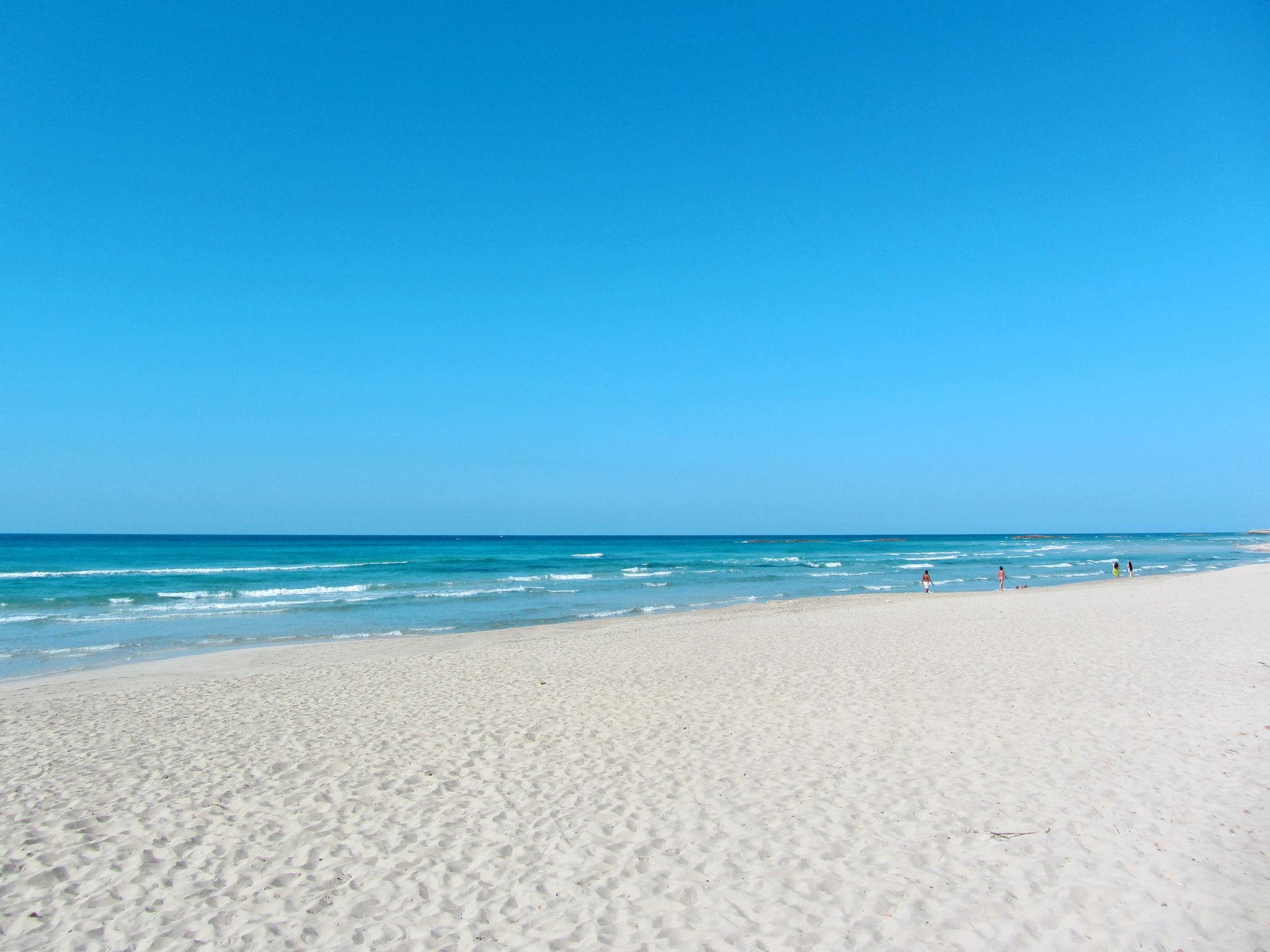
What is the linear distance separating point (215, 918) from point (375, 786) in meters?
2.24

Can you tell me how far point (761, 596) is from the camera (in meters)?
31.6

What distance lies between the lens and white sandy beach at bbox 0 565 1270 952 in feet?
15.0

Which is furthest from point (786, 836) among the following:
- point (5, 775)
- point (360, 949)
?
point (5, 775)

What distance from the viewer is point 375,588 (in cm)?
3541

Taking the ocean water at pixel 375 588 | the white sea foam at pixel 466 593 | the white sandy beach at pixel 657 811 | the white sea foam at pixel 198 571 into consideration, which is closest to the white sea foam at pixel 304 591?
the ocean water at pixel 375 588

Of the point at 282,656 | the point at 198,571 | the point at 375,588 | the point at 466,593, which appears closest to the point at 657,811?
the point at 282,656

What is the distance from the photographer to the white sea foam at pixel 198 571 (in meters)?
40.3

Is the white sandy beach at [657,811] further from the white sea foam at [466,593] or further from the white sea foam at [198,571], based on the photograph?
the white sea foam at [198,571]

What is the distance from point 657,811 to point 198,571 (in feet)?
157

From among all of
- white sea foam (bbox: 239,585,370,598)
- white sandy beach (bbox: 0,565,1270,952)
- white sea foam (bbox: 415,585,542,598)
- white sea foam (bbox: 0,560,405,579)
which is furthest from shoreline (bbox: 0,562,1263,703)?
white sea foam (bbox: 0,560,405,579)

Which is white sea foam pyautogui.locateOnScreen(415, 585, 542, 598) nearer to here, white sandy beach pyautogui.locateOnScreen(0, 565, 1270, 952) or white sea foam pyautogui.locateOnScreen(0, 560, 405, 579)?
white sea foam pyautogui.locateOnScreen(0, 560, 405, 579)

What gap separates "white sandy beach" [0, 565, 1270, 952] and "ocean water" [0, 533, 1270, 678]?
8.17 m

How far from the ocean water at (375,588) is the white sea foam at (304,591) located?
17 cm

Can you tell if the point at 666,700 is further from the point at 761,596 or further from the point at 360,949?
the point at 761,596
